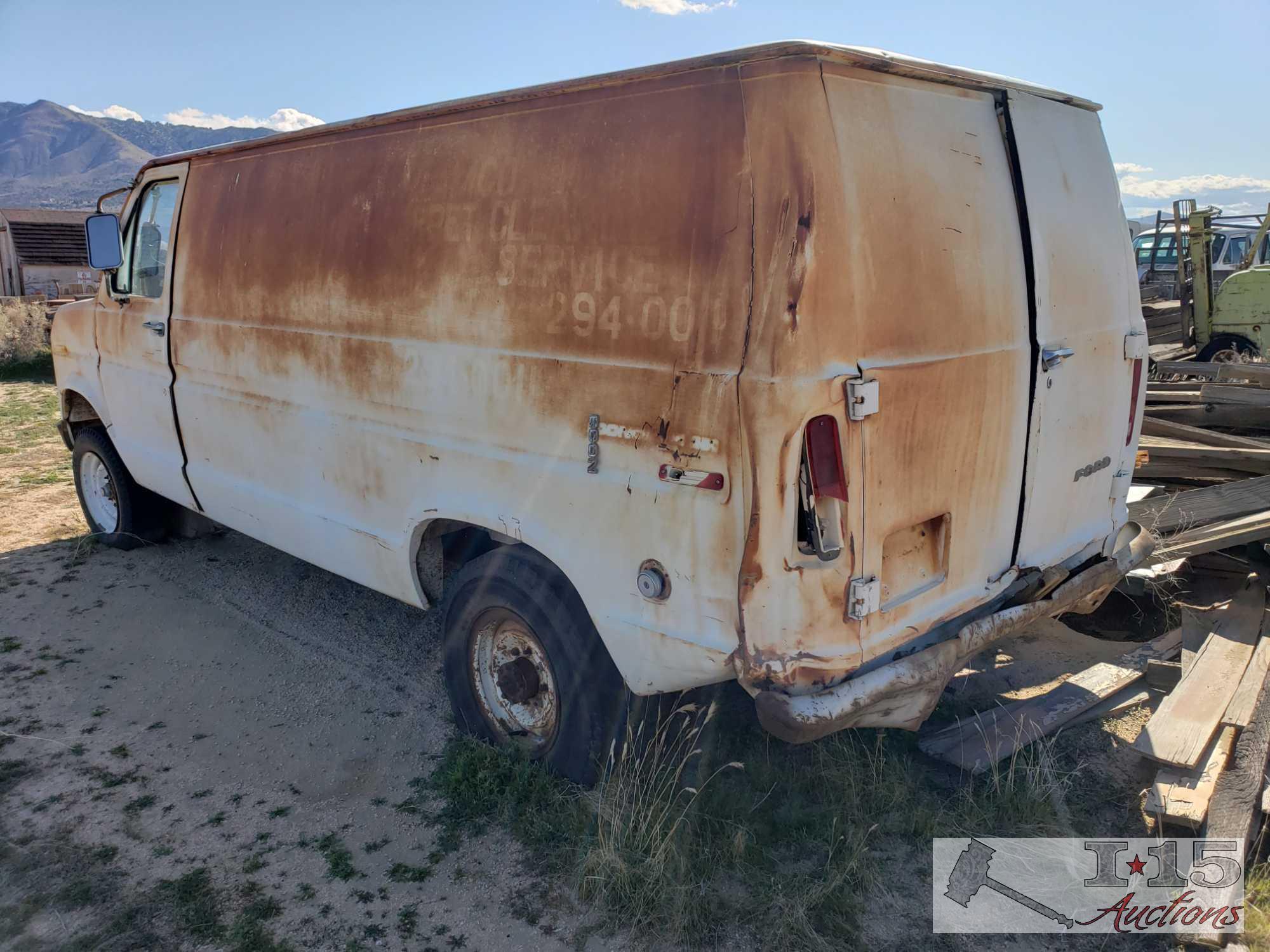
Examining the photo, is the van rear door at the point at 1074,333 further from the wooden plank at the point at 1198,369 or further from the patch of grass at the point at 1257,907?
the wooden plank at the point at 1198,369

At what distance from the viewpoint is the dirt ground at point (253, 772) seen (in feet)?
10.1

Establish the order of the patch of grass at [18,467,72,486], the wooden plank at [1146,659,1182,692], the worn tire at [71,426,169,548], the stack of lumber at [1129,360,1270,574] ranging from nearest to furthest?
the wooden plank at [1146,659,1182,692]
the stack of lumber at [1129,360,1270,574]
the worn tire at [71,426,169,548]
the patch of grass at [18,467,72,486]

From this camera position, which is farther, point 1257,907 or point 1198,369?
point 1198,369

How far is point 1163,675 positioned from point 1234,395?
159 inches

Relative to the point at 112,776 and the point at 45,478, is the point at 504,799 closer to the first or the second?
the point at 112,776

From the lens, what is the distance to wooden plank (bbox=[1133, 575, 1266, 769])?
3.50m

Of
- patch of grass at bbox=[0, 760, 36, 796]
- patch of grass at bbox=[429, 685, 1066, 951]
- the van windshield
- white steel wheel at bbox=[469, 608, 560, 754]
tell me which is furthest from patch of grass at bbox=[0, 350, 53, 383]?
the van windshield

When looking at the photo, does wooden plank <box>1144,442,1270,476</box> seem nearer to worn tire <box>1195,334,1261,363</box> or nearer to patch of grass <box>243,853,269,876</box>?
patch of grass <box>243,853,269,876</box>

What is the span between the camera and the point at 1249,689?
3.84 m

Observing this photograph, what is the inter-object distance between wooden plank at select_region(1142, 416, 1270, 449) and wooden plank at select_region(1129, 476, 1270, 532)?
103cm

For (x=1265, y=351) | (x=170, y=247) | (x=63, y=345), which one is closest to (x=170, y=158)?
(x=170, y=247)

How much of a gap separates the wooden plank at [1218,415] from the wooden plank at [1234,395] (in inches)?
1.8

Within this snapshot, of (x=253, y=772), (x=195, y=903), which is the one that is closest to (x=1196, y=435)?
(x=253, y=772)

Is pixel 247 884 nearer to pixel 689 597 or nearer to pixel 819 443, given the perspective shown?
pixel 689 597
